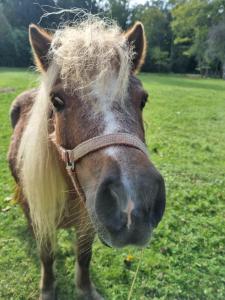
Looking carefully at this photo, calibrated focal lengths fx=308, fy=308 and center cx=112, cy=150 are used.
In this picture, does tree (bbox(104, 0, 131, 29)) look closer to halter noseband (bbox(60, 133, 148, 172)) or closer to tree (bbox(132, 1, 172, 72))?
tree (bbox(132, 1, 172, 72))

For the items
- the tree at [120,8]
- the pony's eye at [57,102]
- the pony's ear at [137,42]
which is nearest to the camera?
the pony's eye at [57,102]

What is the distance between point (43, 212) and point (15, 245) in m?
1.61

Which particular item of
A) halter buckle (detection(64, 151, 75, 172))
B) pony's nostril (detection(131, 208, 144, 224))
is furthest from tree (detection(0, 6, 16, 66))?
pony's nostril (detection(131, 208, 144, 224))

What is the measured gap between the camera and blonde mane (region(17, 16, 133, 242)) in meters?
1.82

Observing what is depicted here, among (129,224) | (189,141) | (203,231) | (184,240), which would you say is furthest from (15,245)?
(189,141)

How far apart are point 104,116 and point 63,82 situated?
1.35 feet

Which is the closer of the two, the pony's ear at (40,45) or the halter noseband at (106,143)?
the halter noseband at (106,143)

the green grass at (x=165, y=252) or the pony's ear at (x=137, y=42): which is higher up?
the pony's ear at (x=137, y=42)

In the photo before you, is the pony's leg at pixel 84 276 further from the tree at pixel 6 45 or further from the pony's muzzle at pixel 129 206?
the tree at pixel 6 45

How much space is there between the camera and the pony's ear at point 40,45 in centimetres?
219

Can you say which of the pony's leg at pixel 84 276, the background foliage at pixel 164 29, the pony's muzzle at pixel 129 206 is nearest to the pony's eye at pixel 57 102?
the pony's muzzle at pixel 129 206

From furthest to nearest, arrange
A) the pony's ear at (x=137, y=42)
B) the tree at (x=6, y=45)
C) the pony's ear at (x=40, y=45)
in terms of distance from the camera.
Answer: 1. the tree at (x=6, y=45)
2. the pony's ear at (x=137, y=42)
3. the pony's ear at (x=40, y=45)

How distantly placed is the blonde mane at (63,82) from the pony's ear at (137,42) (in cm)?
11

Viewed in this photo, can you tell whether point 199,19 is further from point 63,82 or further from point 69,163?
point 69,163
